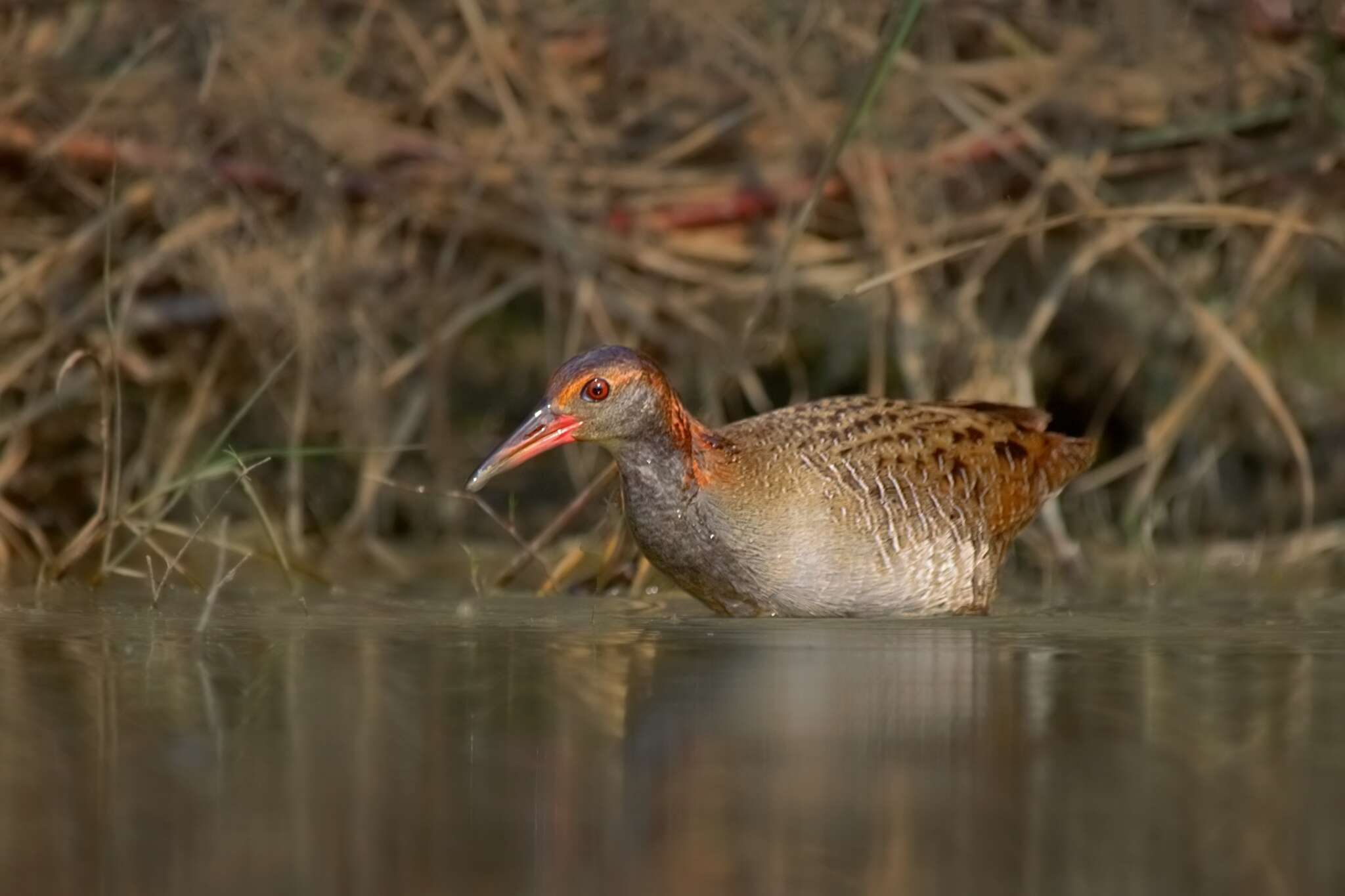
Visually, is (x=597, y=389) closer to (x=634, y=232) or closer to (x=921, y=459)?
(x=921, y=459)

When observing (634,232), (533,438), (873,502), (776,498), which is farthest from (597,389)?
(634,232)

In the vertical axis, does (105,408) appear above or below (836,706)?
above

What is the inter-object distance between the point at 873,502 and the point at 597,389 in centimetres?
67

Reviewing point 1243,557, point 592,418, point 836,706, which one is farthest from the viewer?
point 1243,557

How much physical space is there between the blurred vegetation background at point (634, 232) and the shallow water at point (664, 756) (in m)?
1.97

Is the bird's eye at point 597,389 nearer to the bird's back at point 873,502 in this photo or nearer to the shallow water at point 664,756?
the bird's back at point 873,502

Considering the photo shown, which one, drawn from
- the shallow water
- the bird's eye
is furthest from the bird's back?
the bird's eye

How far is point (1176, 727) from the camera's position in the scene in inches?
140

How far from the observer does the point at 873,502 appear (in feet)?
16.5

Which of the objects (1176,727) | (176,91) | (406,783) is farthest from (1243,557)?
(406,783)

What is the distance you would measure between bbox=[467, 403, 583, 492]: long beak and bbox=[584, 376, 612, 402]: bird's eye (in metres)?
0.06

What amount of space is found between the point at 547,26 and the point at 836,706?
4032 mm

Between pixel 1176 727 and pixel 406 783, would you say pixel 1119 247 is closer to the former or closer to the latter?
pixel 1176 727

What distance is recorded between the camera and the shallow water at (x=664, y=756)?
8.84 feet
